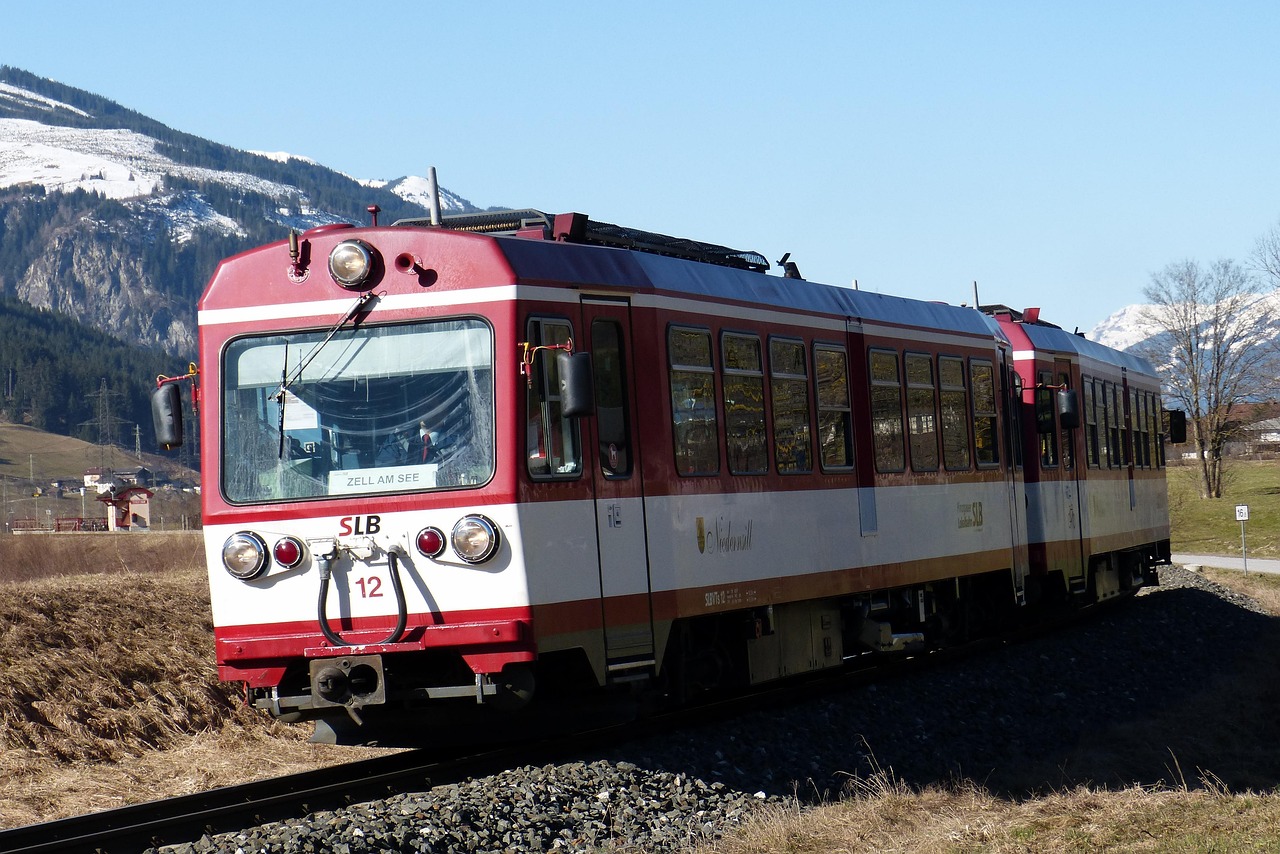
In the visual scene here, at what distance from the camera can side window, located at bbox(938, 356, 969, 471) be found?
15.0m

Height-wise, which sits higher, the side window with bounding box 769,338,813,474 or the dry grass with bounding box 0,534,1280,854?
the side window with bounding box 769,338,813,474

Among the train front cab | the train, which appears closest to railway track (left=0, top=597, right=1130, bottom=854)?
the train

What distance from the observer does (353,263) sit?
952 centimetres

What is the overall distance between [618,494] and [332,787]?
2490mm

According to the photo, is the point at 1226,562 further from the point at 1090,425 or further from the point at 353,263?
the point at 353,263

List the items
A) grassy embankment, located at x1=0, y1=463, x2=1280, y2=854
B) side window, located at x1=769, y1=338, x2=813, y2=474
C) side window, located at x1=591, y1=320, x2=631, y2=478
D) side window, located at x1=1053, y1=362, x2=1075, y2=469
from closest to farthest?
1. grassy embankment, located at x1=0, y1=463, x2=1280, y2=854
2. side window, located at x1=591, y1=320, x2=631, y2=478
3. side window, located at x1=769, y1=338, x2=813, y2=474
4. side window, located at x1=1053, y1=362, x2=1075, y2=469

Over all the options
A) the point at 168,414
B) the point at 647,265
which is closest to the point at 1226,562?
the point at 647,265

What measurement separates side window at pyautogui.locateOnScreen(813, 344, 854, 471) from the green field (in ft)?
112

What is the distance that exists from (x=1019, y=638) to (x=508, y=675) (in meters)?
10.0

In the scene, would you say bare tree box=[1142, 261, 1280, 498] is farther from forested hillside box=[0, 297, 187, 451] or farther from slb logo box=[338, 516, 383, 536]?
forested hillside box=[0, 297, 187, 451]

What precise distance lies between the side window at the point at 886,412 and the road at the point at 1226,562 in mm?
28210

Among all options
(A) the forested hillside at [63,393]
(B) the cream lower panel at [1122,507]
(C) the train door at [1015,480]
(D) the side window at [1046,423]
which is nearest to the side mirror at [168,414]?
(C) the train door at [1015,480]

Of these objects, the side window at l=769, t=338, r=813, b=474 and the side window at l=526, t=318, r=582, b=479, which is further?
the side window at l=769, t=338, r=813, b=474

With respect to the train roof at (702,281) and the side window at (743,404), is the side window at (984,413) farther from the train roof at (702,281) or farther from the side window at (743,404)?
the side window at (743,404)
